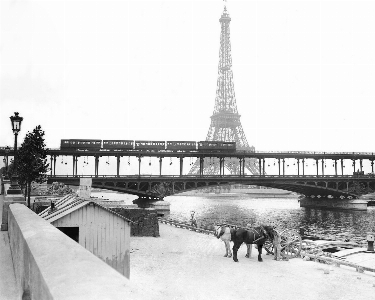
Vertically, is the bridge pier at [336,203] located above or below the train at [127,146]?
below

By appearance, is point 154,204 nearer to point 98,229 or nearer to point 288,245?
point 288,245

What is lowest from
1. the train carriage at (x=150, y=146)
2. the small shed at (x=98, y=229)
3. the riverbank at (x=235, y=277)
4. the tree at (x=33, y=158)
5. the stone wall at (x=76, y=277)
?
the riverbank at (x=235, y=277)

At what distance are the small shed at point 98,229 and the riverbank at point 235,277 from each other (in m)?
2.55

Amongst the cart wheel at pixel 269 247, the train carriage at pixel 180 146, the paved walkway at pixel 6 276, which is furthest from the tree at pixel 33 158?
the train carriage at pixel 180 146

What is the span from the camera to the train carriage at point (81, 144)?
4353 inches

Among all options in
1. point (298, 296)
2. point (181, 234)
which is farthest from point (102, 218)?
point (181, 234)

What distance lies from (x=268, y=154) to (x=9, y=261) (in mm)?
119801

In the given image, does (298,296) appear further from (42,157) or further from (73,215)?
(42,157)

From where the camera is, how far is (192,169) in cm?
18862

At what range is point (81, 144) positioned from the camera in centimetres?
11156

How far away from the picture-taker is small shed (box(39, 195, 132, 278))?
18781 millimetres

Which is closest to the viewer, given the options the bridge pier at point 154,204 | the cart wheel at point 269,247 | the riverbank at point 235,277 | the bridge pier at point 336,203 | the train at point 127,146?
the riverbank at point 235,277

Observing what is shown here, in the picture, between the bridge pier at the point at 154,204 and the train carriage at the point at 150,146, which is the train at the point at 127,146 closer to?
the train carriage at the point at 150,146

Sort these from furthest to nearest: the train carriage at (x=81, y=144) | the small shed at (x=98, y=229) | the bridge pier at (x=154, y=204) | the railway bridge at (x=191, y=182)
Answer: the train carriage at (x=81, y=144) < the bridge pier at (x=154, y=204) < the railway bridge at (x=191, y=182) < the small shed at (x=98, y=229)
